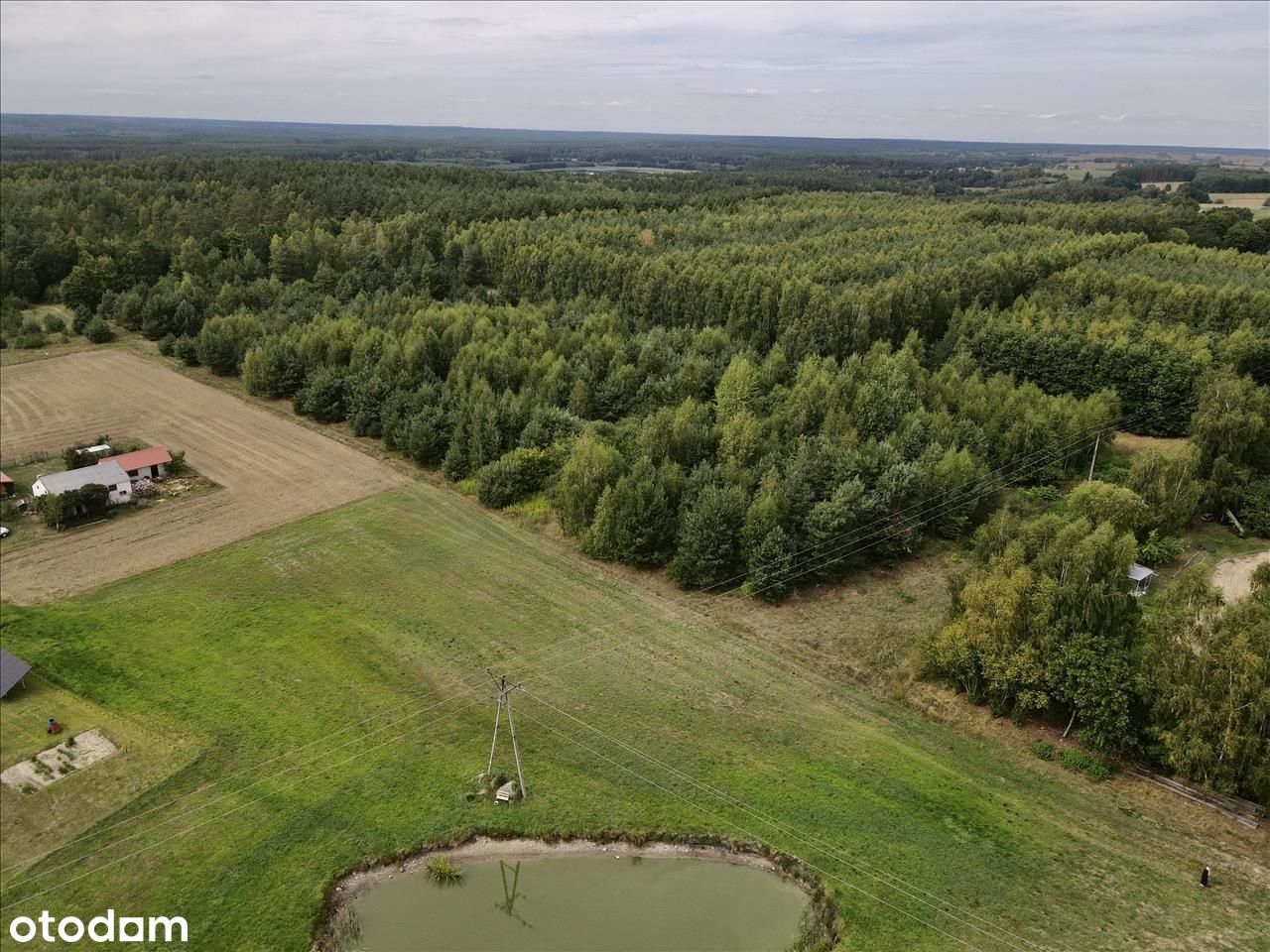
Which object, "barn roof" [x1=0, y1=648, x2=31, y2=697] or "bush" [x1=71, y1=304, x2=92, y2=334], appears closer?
"barn roof" [x1=0, y1=648, x2=31, y2=697]

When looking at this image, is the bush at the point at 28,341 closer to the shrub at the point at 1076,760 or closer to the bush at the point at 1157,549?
the shrub at the point at 1076,760

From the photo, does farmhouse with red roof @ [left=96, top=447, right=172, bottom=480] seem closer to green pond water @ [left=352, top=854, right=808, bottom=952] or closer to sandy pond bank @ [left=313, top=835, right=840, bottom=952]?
sandy pond bank @ [left=313, top=835, right=840, bottom=952]

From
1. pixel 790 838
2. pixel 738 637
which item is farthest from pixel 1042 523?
pixel 790 838

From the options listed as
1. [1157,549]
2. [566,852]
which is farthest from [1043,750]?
[1157,549]

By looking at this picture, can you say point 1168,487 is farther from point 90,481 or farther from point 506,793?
point 90,481

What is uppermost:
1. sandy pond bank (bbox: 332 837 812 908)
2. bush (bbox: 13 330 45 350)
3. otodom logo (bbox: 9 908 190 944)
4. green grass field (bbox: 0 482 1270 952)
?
bush (bbox: 13 330 45 350)

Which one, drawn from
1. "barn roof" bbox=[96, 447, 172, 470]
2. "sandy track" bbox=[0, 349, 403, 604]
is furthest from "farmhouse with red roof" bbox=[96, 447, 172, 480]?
"sandy track" bbox=[0, 349, 403, 604]

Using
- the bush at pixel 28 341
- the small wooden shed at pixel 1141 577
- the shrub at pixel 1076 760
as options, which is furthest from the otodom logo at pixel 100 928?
the bush at pixel 28 341
